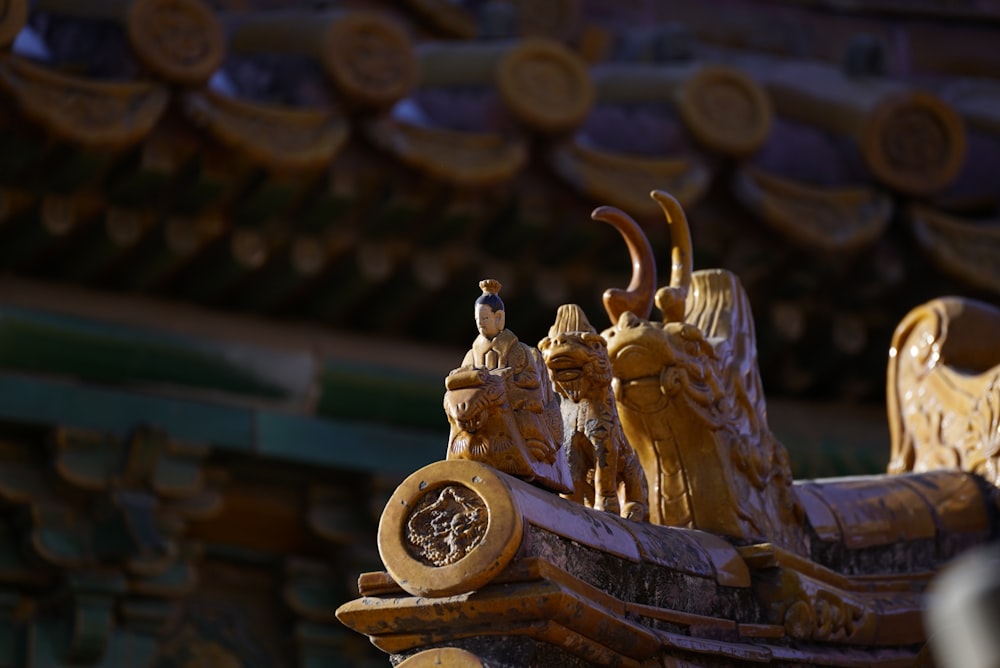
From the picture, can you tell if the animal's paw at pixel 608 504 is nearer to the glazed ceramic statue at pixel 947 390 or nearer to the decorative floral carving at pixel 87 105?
the glazed ceramic statue at pixel 947 390

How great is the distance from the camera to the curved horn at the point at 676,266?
4453 mm

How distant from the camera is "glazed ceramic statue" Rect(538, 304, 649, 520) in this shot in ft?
13.0

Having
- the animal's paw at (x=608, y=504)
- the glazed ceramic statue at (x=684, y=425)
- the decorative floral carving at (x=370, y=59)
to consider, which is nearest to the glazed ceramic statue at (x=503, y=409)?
the animal's paw at (x=608, y=504)

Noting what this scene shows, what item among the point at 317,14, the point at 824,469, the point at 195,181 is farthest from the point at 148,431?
the point at 824,469

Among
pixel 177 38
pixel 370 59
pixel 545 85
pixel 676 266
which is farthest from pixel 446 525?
pixel 545 85

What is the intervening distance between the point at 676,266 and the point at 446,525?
1.39 metres

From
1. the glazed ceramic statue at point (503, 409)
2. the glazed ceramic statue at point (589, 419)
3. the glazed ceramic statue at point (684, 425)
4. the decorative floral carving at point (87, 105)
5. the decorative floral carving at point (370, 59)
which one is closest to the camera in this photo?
the glazed ceramic statue at point (503, 409)

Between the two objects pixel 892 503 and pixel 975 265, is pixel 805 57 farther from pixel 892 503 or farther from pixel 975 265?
→ pixel 892 503

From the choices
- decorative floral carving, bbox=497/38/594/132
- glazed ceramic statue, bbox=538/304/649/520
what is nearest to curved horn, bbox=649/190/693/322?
glazed ceramic statue, bbox=538/304/649/520

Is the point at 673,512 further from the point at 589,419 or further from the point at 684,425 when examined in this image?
the point at 589,419

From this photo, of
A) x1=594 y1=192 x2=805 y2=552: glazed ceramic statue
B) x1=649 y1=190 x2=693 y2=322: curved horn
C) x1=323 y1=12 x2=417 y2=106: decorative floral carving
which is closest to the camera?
x1=594 y1=192 x2=805 y2=552: glazed ceramic statue

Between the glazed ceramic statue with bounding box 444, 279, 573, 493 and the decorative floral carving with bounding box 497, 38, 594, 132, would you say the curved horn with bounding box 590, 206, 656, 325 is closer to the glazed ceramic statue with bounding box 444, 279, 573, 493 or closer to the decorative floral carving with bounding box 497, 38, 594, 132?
the glazed ceramic statue with bounding box 444, 279, 573, 493

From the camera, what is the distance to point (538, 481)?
3646mm

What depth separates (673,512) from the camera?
4.36 metres
